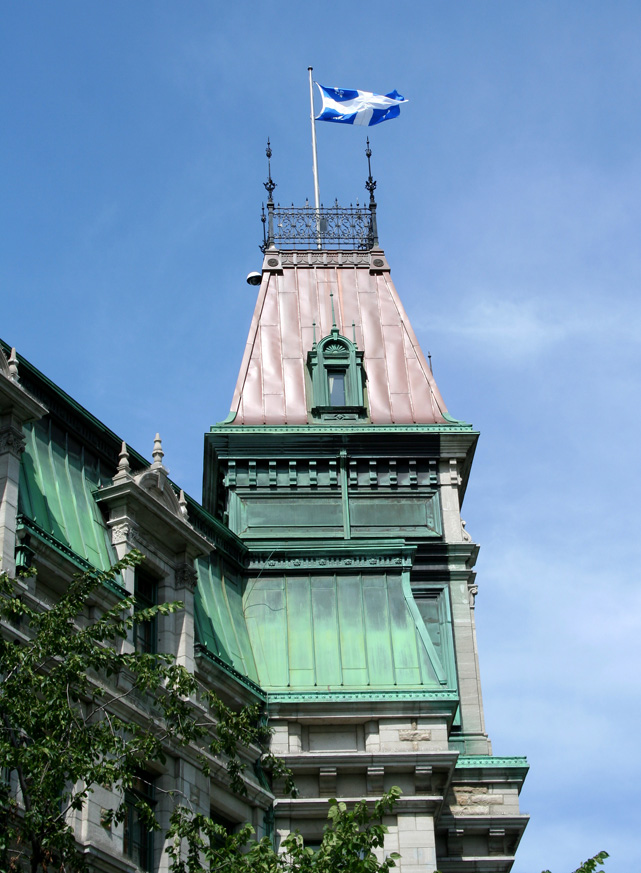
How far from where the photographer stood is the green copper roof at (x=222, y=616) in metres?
35.6

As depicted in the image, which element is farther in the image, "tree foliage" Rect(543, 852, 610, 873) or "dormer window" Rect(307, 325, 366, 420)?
"dormer window" Rect(307, 325, 366, 420)

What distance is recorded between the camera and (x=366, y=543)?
40062 millimetres

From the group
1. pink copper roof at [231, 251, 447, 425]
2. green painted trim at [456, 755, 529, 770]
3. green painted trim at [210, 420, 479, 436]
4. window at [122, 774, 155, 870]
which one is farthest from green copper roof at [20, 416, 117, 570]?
pink copper roof at [231, 251, 447, 425]

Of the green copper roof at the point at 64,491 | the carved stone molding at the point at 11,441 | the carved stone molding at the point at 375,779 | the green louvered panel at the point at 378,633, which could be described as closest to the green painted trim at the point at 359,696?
the green louvered panel at the point at 378,633

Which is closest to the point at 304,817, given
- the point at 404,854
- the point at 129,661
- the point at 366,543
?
the point at 404,854

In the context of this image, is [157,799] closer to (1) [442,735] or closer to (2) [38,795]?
(1) [442,735]

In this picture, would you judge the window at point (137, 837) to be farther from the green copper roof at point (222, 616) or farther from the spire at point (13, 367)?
the spire at point (13, 367)

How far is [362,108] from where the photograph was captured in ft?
200

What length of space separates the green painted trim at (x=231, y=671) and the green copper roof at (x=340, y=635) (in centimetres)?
107

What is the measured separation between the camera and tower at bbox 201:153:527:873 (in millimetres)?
34656

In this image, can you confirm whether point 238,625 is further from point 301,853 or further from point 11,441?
point 301,853

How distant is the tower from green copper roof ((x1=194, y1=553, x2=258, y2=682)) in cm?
29

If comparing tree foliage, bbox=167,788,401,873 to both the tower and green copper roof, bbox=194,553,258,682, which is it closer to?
the tower

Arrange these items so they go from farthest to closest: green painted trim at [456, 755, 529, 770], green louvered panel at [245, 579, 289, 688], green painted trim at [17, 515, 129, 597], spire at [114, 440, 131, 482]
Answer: green painted trim at [456, 755, 529, 770]
green louvered panel at [245, 579, 289, 688]
spire at [114, 440, 131, 482]
green painted trim at [17, 515, 129, 597]
